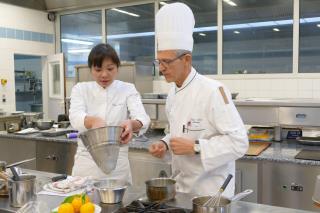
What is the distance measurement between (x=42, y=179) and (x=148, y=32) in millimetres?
4291

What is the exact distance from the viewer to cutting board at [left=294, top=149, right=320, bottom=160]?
2607 millimetres

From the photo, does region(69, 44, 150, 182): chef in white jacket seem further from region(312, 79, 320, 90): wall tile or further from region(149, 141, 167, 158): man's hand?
region(312, 79, 320, 90): wall tile

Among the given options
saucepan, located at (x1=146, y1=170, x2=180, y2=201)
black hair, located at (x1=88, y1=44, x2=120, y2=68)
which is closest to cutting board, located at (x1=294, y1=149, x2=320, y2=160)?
saucepan, located at (x1=146, y1=170, x2=180, y2=201)

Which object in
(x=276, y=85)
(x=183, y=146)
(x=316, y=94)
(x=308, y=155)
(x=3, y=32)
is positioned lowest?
(x=308, y=155)

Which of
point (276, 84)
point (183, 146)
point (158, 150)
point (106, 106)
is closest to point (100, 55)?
point (106, 106)

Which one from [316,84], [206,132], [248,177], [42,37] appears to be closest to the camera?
[206,132]

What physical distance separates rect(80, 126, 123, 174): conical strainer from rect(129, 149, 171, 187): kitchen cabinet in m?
1.62

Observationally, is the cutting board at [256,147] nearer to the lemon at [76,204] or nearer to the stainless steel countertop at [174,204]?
the stainless steel countertop at [174,204]

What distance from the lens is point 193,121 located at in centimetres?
174

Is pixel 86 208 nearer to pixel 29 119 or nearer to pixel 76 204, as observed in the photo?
pixel 76 204

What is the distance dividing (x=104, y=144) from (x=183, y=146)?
36 centimetres

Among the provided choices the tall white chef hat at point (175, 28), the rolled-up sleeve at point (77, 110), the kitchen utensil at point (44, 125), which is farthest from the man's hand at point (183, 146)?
the kitchen utensil at point (44, 125)

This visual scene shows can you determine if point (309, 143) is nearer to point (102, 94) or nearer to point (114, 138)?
point (102, 94)

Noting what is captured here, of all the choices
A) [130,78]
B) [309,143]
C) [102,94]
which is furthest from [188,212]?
[130,78]
